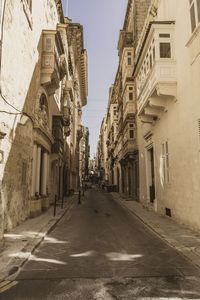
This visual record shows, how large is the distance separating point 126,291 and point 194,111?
7.42 m

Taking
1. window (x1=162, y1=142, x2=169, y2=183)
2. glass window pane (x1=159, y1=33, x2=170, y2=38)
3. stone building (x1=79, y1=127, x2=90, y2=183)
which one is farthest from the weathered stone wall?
Result: stone building (x1=79, y1=127, x2=90, y2=183)

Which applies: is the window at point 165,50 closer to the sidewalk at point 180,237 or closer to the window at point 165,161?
the window at point 165,161

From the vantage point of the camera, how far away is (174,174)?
12578 millimetres

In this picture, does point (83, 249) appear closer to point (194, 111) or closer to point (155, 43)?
point (194, 111)

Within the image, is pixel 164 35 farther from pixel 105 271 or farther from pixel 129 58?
pixel 129 58

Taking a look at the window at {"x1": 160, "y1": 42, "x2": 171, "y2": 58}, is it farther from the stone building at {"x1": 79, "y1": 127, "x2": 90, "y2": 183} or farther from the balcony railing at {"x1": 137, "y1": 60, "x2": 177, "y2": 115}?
the stone building at {"x1": 79, "y1": 127, "x2": 90, "y2": 183}

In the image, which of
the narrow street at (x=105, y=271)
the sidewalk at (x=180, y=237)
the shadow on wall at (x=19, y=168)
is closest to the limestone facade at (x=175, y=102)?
the sidewalk at (x=180, y=237)

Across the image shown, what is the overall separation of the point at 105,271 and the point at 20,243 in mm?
3426

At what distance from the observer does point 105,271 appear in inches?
218

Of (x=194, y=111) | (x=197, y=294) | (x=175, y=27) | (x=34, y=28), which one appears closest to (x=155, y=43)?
(x=175, y=27)

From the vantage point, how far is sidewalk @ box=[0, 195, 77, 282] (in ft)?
18.9

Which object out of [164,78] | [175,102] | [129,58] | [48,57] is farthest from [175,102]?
[129,58]

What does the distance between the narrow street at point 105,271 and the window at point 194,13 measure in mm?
8029

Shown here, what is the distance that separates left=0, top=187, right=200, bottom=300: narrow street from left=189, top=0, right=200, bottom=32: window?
803cm
